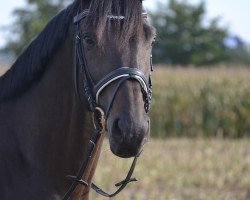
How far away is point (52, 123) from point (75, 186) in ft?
1.21

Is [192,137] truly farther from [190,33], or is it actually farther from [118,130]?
[190,33]

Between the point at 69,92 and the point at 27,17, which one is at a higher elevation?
the point at 69,92

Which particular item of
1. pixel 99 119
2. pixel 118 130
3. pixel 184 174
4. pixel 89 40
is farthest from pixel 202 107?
pixel 118 130

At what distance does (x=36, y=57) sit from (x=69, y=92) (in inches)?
11.0

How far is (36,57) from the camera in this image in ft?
10.7

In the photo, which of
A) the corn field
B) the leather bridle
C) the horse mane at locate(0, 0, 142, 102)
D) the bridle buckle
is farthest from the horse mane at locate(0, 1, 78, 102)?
the corn field

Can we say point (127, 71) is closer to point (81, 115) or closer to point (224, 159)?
point (81, 115)

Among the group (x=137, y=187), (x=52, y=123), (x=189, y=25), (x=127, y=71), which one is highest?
(x=127, y=71)

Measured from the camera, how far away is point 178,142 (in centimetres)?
1212

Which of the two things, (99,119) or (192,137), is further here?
(192,137)

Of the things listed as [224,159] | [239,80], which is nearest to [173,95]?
[239,80]

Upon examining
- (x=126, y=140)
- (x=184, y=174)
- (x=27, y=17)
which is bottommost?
(x=27, y=17)

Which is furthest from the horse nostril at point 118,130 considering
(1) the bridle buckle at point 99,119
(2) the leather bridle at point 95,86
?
(1) the bridle buckle at point 99,119

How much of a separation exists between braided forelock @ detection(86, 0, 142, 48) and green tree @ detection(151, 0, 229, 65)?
130 ft
